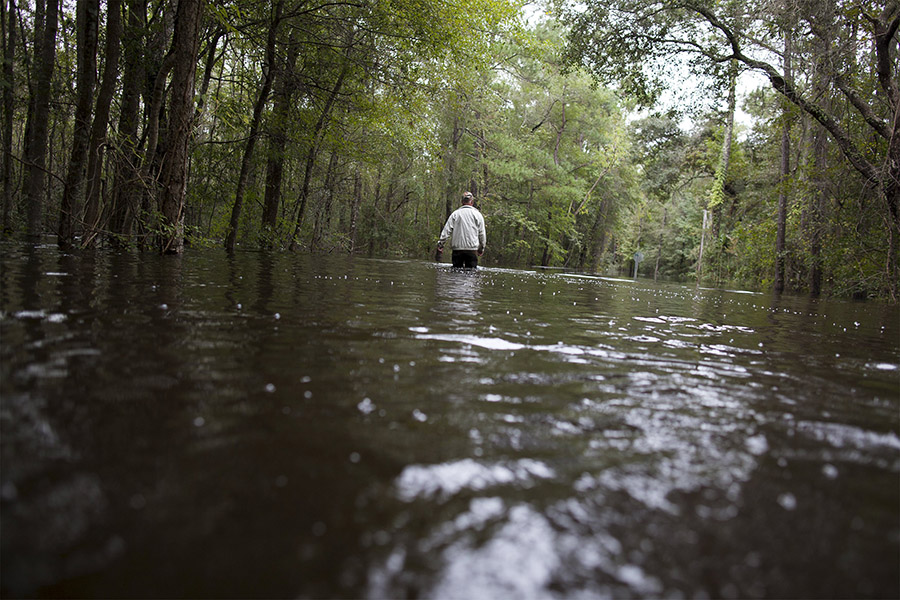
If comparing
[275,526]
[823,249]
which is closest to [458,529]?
[275,526]

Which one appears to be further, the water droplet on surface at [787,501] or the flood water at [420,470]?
the water droplet on surface at [787,501]

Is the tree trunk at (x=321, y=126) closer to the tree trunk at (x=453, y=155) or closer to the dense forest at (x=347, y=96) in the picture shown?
the dense forest at (x=347, y=96)

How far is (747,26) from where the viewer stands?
1491 centimetres

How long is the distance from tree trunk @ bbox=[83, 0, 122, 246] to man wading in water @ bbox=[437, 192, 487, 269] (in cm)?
678

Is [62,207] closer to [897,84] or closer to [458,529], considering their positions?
[458,529]

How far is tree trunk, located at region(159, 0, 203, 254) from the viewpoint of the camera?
372 inches

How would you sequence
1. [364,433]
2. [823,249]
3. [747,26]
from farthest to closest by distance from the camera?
[823,249]
[747,26]
[364,433]

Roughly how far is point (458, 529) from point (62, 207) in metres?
10.9

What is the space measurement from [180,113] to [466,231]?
6.52 m

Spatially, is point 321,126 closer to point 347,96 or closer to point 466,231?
point 347,96

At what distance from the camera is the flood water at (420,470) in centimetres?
99

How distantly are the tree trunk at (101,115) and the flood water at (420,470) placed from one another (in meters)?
6.72

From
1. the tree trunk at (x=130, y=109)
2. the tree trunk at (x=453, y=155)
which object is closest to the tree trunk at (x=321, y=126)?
the tree trunk at (x=130, y=109)

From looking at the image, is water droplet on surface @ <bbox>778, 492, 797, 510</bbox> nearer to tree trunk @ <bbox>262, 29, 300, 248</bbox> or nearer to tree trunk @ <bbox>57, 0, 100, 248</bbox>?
tree trunk @ <bbox>57, 0, 100, 248</bbox>
